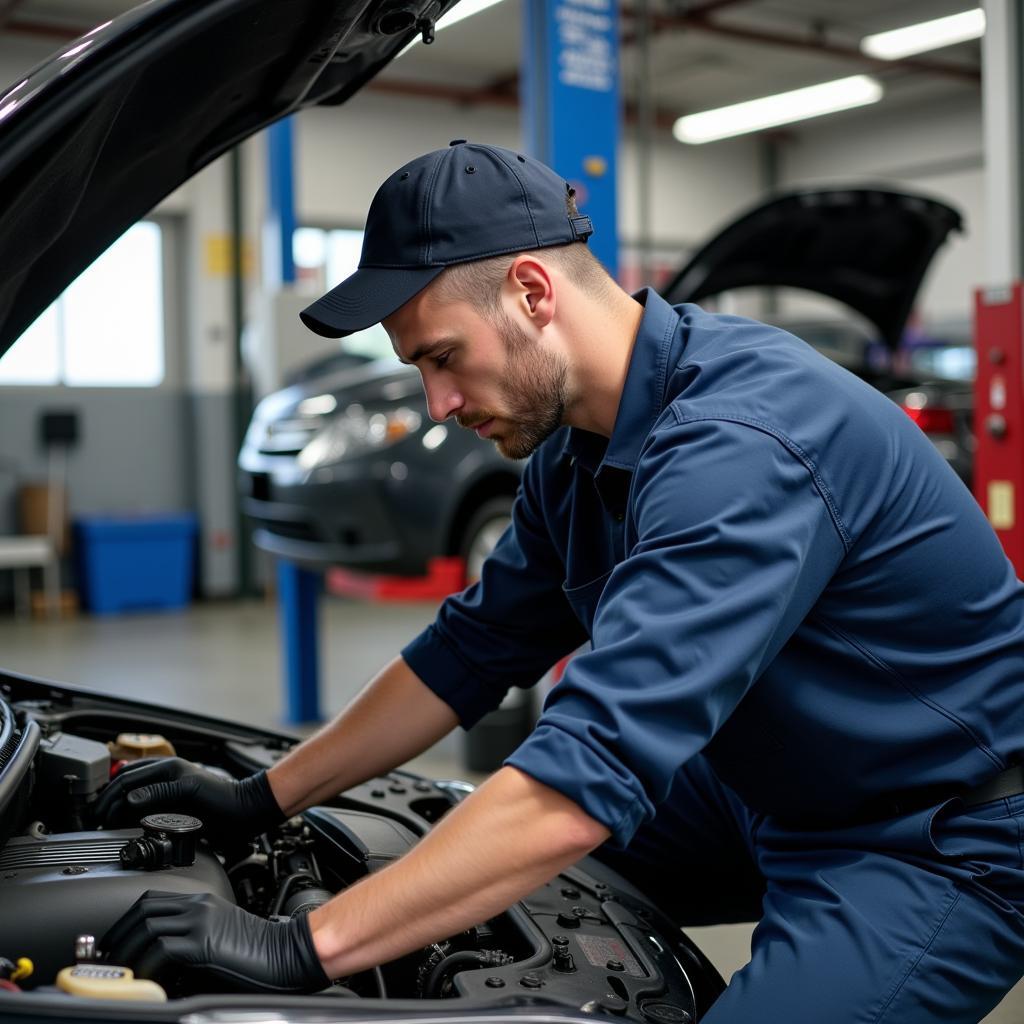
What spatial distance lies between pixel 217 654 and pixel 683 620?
5.41 metres

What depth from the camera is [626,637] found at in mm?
1082

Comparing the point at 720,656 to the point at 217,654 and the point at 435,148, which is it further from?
the point at 435,148

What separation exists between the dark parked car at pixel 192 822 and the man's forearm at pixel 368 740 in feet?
0.16

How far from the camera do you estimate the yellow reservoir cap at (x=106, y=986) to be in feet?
3.12

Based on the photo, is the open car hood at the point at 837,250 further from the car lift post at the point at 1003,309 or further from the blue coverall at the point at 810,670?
the blue coverall at the point at 810,670

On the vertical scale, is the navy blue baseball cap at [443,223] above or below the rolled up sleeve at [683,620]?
above

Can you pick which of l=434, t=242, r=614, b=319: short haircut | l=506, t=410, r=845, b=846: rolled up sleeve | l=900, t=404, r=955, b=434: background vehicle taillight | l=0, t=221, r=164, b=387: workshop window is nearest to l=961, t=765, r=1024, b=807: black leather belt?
l=506, t=410, r=845, b=846: rolled up sleeve

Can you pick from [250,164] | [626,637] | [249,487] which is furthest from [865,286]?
[250,164]

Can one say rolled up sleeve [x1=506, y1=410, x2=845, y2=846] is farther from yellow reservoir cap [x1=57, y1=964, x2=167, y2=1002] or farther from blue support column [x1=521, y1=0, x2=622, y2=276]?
blue support column [x1=521, y1=0, x2=622, y2=276]

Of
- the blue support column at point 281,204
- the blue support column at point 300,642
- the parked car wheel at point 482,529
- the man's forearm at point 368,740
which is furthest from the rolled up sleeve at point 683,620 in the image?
the blue support column at point 281,204

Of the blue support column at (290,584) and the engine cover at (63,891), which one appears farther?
the blue support column at (290,584)

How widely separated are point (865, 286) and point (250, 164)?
5.19 meters

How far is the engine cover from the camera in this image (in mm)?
1171

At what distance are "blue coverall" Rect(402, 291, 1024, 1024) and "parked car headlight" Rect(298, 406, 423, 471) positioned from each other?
3.04m
